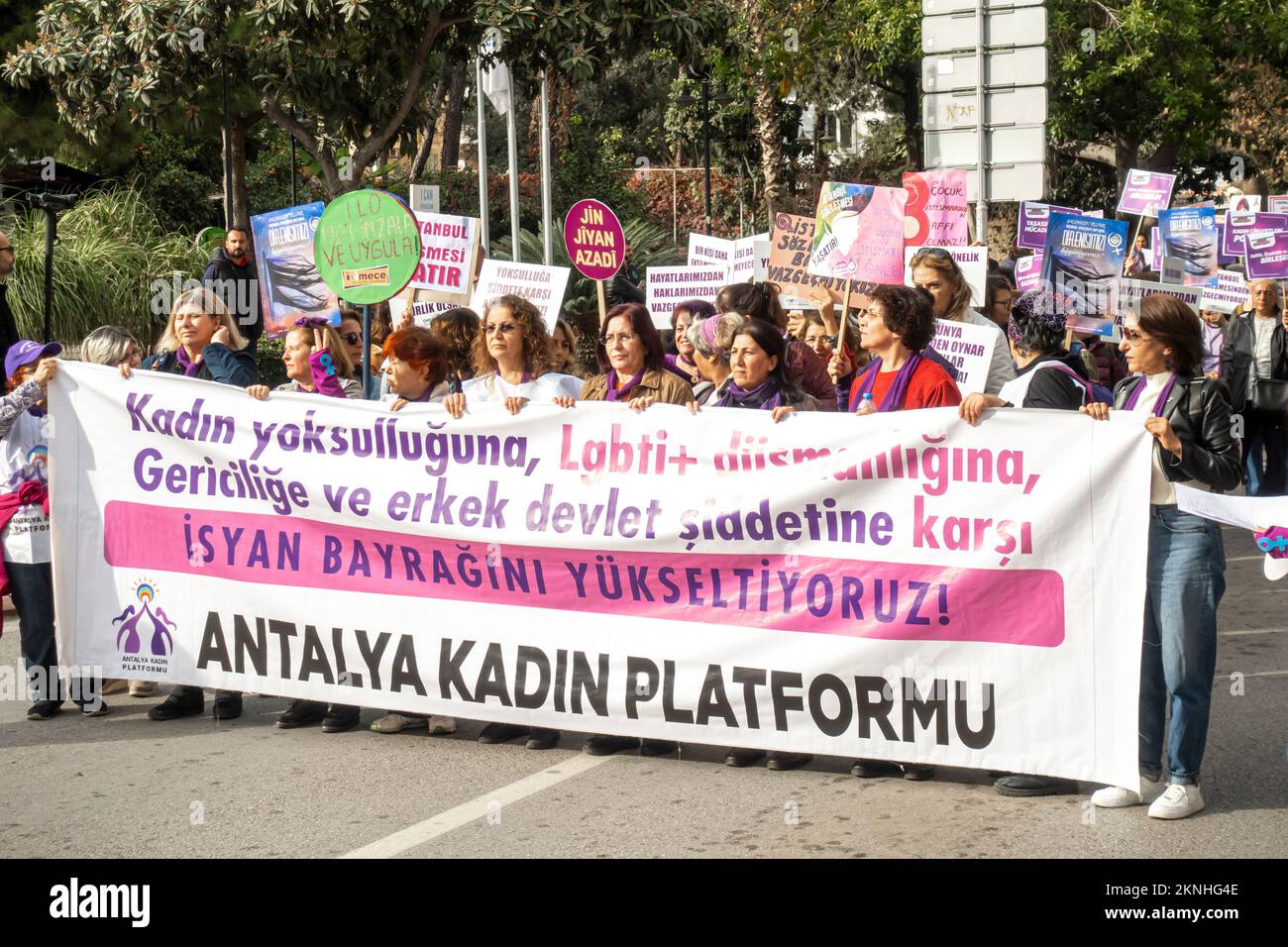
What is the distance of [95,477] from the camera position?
7180mm

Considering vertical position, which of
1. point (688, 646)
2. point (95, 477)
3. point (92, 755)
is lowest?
point (92, 755)

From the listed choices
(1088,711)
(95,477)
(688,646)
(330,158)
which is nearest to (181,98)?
(330,158)

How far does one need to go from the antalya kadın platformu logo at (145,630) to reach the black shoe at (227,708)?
1.00 ft

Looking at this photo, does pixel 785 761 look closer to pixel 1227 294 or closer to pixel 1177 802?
pixel 1177 802

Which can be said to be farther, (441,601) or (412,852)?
(441,601)

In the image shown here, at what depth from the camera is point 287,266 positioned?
1142 centimetres

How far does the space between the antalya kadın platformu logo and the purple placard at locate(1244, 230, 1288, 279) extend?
31.0 ft

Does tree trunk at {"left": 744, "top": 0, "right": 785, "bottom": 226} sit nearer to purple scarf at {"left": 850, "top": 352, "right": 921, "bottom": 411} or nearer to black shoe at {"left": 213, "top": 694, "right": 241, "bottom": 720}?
black shoe at {"left": 213, "top": 694, "right": 241, "bottom": 720}

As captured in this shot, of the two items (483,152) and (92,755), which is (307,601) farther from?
(483,152)

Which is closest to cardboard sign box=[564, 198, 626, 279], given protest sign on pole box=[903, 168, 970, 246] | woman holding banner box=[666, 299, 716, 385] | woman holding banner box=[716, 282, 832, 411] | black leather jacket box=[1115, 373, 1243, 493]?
protest sign on pole box=[903, 168, 970, 246]

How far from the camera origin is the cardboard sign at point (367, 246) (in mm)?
8594

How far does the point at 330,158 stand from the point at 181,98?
6.07 feet

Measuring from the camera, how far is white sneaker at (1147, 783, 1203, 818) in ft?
17.7

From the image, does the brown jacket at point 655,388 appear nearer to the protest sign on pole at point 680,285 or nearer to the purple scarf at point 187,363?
the purple scarf at point 187,363
